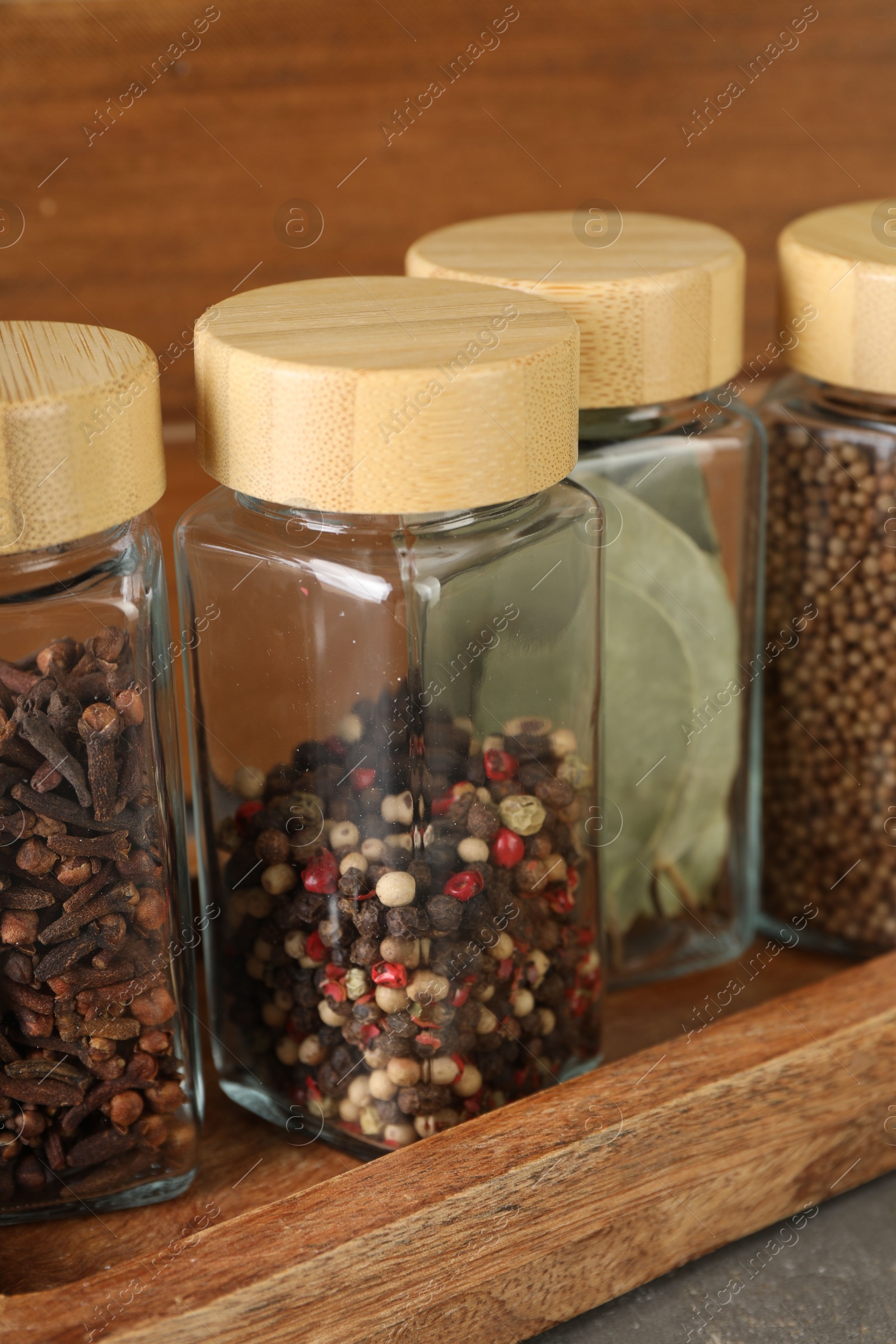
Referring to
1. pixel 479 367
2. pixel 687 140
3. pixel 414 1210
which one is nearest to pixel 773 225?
pixel 687 140

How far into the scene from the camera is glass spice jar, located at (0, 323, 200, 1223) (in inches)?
14.6

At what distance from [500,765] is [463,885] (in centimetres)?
4

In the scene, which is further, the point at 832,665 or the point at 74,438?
the point at 832,665

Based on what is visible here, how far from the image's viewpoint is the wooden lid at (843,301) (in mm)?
503

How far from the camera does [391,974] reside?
0.43 meters

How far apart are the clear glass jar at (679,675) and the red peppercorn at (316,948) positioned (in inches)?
4.8

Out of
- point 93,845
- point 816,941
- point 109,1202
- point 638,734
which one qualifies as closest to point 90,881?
point 93,845

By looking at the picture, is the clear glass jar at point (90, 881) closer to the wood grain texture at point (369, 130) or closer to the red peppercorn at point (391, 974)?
the red peppercorn at point (391, 974)

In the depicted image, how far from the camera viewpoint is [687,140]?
2.91ft

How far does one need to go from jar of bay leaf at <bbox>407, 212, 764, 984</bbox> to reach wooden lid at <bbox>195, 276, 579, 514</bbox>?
→ 7 cm

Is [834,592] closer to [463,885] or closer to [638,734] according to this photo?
[638,734]

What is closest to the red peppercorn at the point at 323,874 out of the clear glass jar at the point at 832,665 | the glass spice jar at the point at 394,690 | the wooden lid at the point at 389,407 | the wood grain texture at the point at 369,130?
the glass spice jar at the point at 394,690

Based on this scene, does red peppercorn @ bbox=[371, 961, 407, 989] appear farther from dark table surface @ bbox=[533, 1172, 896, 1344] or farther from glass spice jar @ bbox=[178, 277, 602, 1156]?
dark table surface @ bbox=[533, 1172, 896, 1344]

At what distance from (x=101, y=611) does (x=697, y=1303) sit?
29 cm
